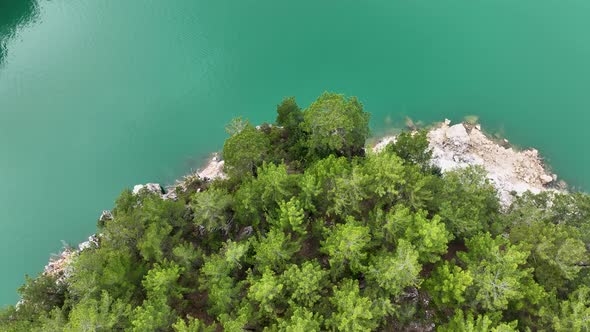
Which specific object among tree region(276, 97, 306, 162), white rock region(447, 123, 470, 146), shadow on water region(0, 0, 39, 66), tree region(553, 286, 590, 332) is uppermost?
shadow on water region(0, 0, 39, 66)

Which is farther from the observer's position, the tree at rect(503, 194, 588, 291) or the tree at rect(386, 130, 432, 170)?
the tree at rect(386, 130, 432, 170)

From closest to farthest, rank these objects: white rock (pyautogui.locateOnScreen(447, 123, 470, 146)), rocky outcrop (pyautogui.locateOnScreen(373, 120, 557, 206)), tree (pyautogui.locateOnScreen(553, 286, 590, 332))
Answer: tree (pyautogui.locateOnScreen(553, 286, 590, 332))
rocky outcrop (pyautogui.locateOnScreen(373, 120, 557, 206))
white rock (pyautogui.locateOnScreen(447, 123, 470, 146))

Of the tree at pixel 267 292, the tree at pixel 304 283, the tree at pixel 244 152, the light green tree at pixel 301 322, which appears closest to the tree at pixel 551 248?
the tree at pixel 304 283

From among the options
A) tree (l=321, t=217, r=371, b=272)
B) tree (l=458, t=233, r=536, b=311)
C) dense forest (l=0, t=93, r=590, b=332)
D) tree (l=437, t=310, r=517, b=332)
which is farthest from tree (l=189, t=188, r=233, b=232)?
tree (l=458, t=233, r=536, b=311)

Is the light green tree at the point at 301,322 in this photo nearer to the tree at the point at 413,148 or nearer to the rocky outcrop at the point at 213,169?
the tree at the point at 413,148

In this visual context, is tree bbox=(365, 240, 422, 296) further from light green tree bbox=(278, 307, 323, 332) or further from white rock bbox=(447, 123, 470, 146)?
white rock bbox=(447, 123, 470, 146)

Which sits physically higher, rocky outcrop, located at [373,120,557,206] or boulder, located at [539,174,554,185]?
rocky outcrop, located at [373,120,557,206]

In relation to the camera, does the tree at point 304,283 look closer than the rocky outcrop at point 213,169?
Yes

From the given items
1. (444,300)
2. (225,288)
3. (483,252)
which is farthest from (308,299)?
(483,252)
